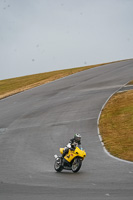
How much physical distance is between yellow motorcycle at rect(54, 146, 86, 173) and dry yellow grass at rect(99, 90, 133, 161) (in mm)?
3404

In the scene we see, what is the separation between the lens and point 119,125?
2406 centimetres

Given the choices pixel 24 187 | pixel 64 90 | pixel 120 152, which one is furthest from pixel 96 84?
pixel 24 187

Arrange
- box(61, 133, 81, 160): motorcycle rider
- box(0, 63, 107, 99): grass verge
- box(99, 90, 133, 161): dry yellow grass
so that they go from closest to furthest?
box(61, 133, 81, 160): motorcycle rider < box(99, 90, 133, 161): dry yellow grass < box(0, 63, 107, 99): grass verge

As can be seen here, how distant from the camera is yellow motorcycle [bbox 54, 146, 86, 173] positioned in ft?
43.0

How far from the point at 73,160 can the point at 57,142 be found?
24.6 ft

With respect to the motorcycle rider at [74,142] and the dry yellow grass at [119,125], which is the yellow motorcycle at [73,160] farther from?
the dry yellow grass at [119,125]

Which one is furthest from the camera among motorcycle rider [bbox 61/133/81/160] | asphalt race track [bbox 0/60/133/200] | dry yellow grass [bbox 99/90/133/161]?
dry yellow grass [bbox 99/90/133/161]

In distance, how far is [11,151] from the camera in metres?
20.1

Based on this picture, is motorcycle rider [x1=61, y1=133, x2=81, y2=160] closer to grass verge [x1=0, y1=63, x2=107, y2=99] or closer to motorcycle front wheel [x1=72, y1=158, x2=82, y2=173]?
motorcycle front wheel [x1=72, y1=158, x2=82, y2=173]

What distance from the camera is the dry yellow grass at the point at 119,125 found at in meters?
18.5

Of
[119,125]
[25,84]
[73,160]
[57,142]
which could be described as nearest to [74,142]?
[73,160]

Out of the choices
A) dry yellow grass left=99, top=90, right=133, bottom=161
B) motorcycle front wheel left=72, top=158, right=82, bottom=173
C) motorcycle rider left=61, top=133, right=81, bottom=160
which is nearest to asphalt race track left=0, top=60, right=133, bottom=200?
motorcycle front wheel left=72, top=158, right=82, bottom=173

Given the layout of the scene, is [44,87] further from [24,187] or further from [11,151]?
[24,187]

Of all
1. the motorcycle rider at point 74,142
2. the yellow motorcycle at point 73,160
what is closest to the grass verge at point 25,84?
the yellow motorcycle at point 73,160
